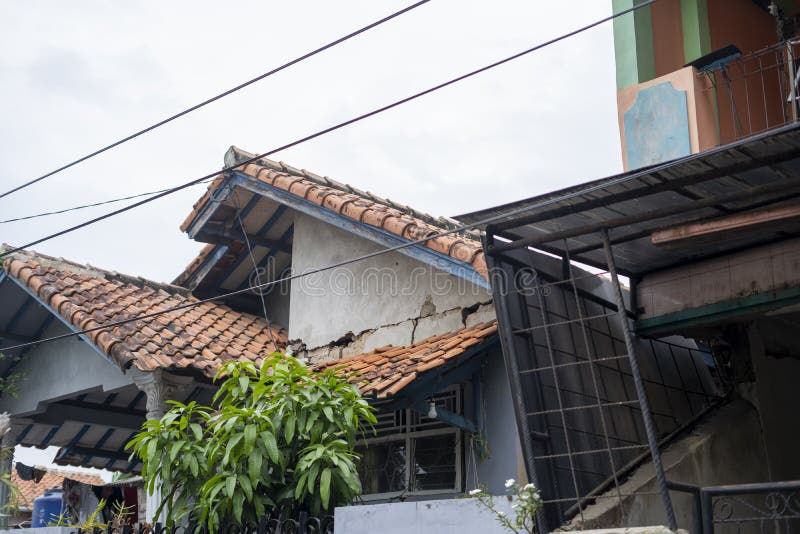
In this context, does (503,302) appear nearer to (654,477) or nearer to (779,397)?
(654,477)

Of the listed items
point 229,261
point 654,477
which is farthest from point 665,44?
point 229,261

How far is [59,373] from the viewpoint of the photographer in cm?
1162

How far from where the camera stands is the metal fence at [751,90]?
8.42m

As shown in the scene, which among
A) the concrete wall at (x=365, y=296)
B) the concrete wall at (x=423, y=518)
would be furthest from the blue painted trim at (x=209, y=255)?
the concrete wall at (x=423, y=518)

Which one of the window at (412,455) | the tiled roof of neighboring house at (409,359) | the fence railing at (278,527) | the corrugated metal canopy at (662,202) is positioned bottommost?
the fence railing at (278,527)

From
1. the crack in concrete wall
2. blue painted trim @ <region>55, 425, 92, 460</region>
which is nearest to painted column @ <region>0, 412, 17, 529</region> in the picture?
blue painted trim @ <region>55, 425, 92, 460</region>

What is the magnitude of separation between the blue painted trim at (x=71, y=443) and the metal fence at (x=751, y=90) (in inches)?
344

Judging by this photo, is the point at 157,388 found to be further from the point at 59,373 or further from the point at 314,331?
the point at 59,373

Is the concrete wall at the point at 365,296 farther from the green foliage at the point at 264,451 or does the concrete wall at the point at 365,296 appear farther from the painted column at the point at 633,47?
the painted column at the point at 633,47

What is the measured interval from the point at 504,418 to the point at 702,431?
175 centimetres

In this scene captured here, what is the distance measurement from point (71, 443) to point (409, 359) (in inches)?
246

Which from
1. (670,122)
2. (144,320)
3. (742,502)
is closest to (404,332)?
(144,320)

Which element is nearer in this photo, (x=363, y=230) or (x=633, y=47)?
(x=633, y=47)

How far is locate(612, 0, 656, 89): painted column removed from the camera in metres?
8.87
